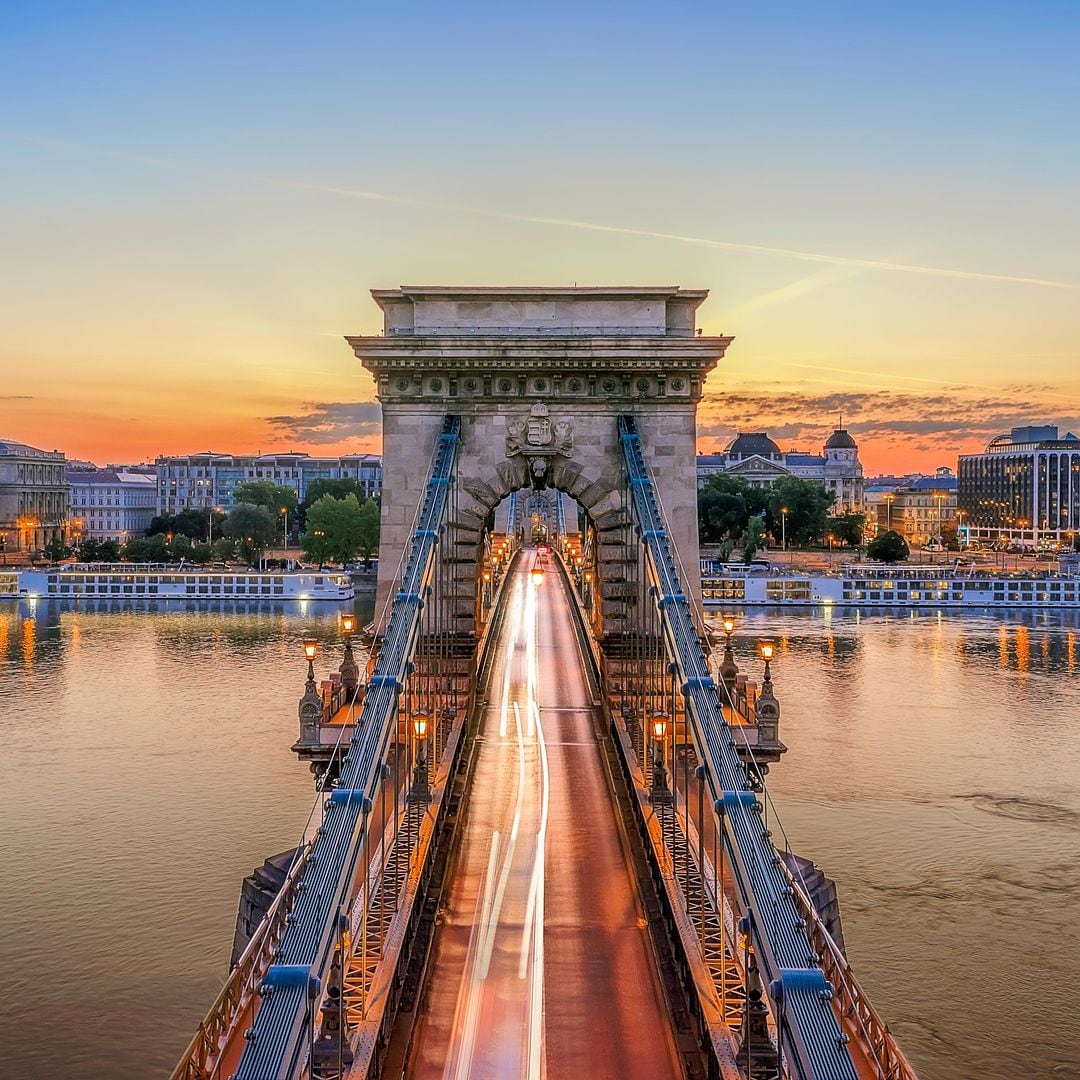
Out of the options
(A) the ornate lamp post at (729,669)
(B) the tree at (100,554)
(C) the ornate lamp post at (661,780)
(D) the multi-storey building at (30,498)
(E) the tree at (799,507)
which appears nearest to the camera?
(C) the ornate lamp post at (661,780)

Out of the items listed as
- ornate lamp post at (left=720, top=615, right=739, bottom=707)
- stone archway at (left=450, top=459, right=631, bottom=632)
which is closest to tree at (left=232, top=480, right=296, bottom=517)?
ornate lamp post at (left=720, top=615, right=739, bottom=707)

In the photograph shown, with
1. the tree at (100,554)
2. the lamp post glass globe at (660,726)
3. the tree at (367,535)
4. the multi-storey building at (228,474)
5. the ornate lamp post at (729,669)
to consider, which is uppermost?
the multi-storey building at (228,474)

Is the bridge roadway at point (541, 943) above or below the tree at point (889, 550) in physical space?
below

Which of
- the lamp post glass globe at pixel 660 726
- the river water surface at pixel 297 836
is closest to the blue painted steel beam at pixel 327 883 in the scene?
the lamp post glass globe at pixel 660 726

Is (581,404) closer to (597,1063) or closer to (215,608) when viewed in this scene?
(597,1063)

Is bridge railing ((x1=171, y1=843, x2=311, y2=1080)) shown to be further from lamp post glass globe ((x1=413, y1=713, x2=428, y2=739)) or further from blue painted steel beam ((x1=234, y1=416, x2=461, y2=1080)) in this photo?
lamp post glass globe ((x1=413, y1=713, x2=428, y2=739))

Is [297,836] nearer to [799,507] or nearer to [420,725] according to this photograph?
[420,725]

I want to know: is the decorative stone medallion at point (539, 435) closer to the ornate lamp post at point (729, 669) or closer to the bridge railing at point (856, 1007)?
the ornate lamp post at point (729, 669)

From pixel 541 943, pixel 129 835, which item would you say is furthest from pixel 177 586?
pixel 541 943
